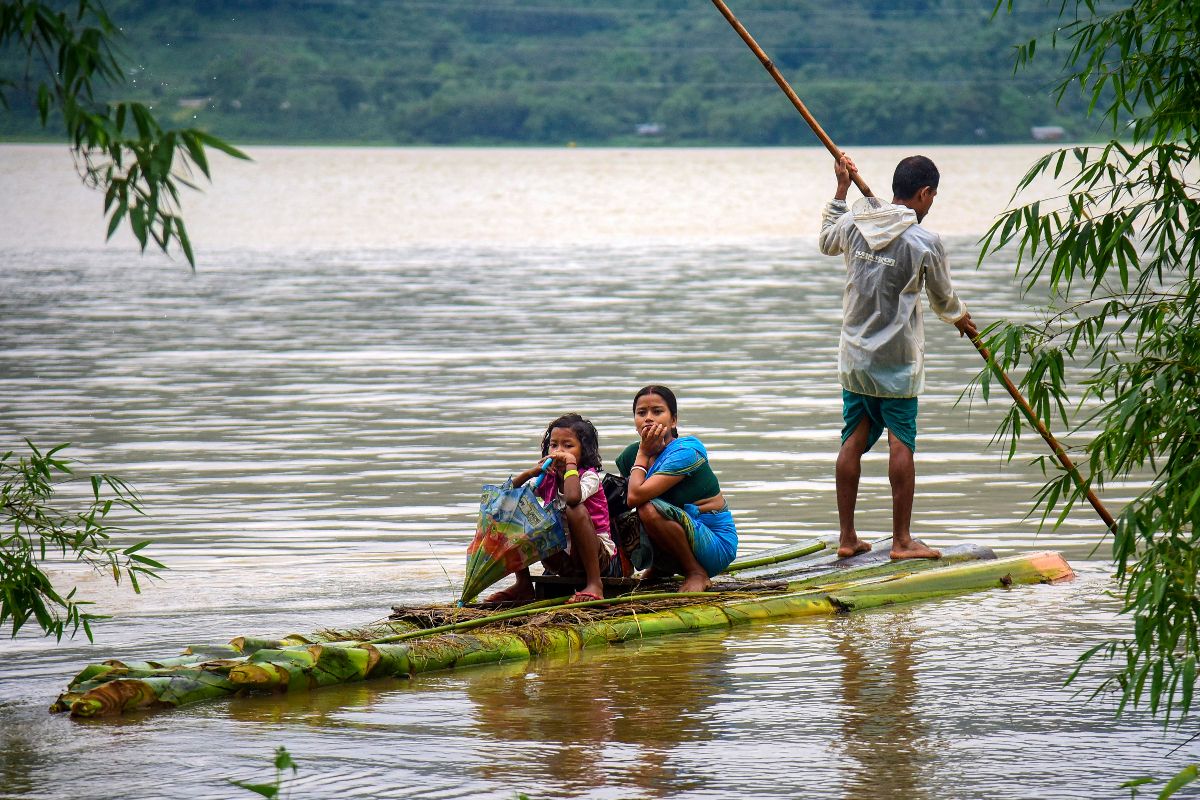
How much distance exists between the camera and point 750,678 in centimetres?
631

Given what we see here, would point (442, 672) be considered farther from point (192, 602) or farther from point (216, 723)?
point (192, 602)

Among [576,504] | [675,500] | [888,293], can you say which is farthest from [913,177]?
[576,504]

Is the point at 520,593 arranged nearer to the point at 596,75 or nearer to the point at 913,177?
the point at 913,177

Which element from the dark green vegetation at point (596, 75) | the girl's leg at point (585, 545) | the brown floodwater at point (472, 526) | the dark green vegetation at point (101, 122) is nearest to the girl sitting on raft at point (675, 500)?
the girl's leg at point (585, 545)

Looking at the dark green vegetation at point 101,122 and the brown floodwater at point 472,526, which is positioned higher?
the dark green vegetation at point 101,122

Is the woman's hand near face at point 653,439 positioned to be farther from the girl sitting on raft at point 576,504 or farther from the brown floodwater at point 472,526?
the brown floodwater at point 472,526

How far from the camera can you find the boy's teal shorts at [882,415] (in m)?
7.71

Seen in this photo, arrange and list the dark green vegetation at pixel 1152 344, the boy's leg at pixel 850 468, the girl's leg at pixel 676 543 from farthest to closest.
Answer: the boy's leg at pixel 850 468, the girl's leg at pixel 676 543, the dark green vegetation at pixel 1152 344

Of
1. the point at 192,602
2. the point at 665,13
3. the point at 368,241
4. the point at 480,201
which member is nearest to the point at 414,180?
the point at 480,201

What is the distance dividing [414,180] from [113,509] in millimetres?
59548

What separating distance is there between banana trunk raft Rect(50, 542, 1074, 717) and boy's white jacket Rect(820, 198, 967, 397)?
0.86 meters

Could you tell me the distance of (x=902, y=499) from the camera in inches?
307

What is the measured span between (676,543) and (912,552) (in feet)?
4.26

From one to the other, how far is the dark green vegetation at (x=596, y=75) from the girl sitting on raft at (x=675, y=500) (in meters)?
85.0
